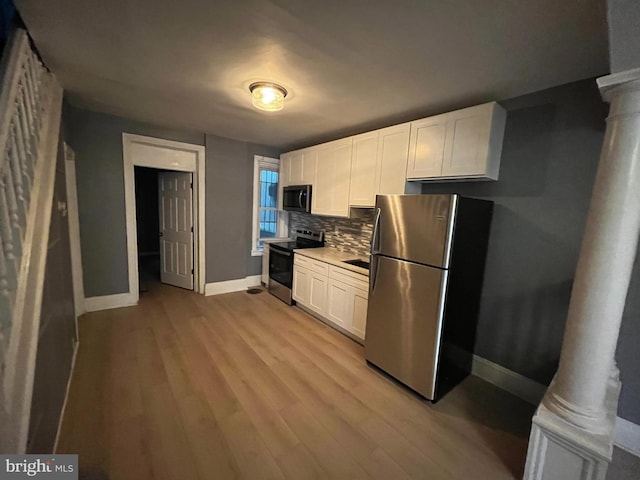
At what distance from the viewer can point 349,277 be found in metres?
2.94

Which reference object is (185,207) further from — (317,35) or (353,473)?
(353,473)

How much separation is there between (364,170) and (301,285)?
1776 mm

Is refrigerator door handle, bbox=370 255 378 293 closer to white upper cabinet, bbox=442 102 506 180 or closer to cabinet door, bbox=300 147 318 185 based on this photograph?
white upper cabinet, bbox=442 102 506 180

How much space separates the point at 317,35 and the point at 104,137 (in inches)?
125

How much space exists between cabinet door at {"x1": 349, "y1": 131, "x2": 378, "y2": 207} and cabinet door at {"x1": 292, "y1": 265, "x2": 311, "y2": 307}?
46.3 inches

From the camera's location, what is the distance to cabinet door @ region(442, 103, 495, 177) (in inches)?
83.3

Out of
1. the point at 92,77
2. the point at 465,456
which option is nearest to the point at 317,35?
the point at 92,77

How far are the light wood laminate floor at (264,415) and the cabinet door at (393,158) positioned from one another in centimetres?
179

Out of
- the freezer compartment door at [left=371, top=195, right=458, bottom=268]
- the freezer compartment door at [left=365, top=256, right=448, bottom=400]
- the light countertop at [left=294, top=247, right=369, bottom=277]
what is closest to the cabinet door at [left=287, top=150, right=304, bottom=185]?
the light countertop at [left=294, top=247, right=369, bottom=277]

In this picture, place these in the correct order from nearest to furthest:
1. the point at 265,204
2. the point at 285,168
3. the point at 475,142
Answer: the point at 475,142 → the point at 285,168 → the point at 265,204

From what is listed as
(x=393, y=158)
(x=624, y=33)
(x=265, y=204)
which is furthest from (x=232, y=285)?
(x=624, y=33)

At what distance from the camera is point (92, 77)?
2244 millimetres

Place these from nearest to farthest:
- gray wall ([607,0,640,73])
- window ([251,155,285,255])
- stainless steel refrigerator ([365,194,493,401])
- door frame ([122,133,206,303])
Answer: gray wall ([607,0,640,73]), stainless steel refrigerator ([365,194,493,401]), door frame ([122,133,206,303]), window ([251,155,285,255])

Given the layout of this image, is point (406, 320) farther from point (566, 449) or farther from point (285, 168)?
point (285, 168)
